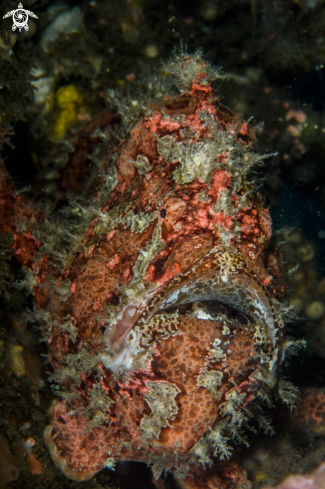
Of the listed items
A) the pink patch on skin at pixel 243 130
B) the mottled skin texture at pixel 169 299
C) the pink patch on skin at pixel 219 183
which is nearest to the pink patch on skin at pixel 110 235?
the mottled skin texture at pixel 169 299

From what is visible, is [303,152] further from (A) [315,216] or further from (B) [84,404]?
(B) [84,404]

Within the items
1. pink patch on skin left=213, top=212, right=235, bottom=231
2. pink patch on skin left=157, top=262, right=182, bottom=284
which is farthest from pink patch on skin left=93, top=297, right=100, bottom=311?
pink patch on skin left=213, top=212, right=235, bottom=231

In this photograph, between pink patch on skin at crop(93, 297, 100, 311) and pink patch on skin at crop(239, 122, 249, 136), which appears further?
pink patch on skin at crop(239, 122, 249, 136)

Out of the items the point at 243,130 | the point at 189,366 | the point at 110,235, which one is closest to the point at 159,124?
the point at 243,130

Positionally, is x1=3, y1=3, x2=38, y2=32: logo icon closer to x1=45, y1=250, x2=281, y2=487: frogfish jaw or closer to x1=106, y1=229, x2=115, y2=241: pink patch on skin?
x1=106, y1=229, x2=115, y2=241: pink patch on skin

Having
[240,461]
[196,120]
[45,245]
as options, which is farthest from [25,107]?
[240,461]

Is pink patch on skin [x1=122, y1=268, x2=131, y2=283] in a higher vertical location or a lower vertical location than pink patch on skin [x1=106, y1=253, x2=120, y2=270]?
lower

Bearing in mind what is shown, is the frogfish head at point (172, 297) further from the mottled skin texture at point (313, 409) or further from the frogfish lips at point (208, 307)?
the mottled skin texture at point (313, 409)
